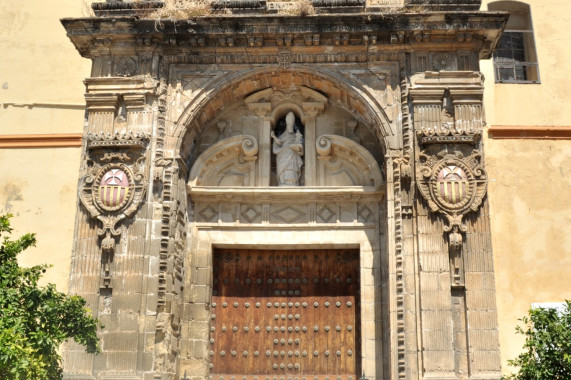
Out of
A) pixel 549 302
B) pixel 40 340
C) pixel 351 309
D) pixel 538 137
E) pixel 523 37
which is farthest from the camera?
pixel 523 37

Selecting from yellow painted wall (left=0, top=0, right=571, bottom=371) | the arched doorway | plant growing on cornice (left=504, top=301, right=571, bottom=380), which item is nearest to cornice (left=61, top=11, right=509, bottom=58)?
the arched doorway

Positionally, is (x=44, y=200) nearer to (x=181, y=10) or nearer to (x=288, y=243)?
(x=181, y=10)

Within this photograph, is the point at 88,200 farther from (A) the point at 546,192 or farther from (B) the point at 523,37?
(B) the point at 523,37

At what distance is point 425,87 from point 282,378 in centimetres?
458

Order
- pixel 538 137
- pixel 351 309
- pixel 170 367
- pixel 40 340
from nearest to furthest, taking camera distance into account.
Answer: pixel 40 340 → pixel 170 367 → pixel 351 309 → pixel 538 137

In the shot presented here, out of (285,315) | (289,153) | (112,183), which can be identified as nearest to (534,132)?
(289,153)

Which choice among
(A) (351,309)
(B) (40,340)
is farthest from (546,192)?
(B) (40,340)

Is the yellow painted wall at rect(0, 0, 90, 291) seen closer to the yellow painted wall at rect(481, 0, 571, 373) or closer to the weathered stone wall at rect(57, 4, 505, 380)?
the weathered stone wall at rect(57, 4, 505, 380)

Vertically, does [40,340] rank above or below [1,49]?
below

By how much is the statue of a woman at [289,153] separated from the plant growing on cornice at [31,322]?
12.1 feet

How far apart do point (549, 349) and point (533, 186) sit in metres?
4.98

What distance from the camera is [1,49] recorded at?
1458 centimetres

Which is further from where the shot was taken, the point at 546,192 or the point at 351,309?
the point at 546,192

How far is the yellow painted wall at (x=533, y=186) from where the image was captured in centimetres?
1229
